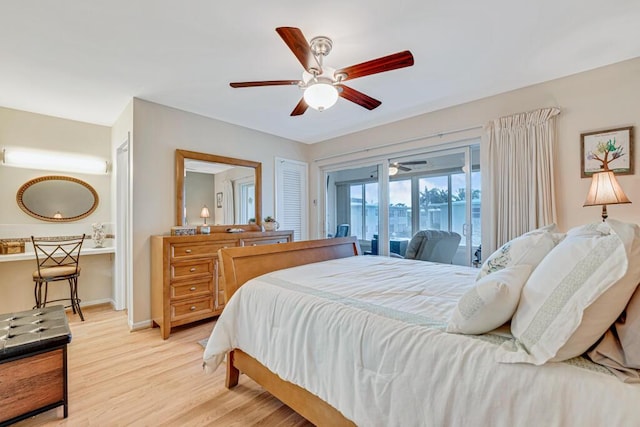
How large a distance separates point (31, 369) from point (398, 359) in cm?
212

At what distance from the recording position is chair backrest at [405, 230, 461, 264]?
3.62 meters

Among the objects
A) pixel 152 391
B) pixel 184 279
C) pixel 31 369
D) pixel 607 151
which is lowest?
pixel 152 391

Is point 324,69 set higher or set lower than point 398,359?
higher

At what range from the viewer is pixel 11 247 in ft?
11.0

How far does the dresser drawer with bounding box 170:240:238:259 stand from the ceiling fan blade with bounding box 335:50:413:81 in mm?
2357

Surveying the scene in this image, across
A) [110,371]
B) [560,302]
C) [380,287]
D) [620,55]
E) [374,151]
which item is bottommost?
[110,371]

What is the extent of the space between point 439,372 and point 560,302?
46 cm

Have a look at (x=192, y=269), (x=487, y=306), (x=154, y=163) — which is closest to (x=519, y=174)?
(x=487, y=306)

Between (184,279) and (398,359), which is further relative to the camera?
(184,279)

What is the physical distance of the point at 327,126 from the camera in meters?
4.34

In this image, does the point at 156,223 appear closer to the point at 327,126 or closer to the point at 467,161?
the point at 327,126

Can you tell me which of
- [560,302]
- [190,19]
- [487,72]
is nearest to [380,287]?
[560,302]

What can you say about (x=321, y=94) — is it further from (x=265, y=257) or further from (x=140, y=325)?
(x=140, y=325)

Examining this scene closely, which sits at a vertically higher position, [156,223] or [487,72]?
[487,72]
